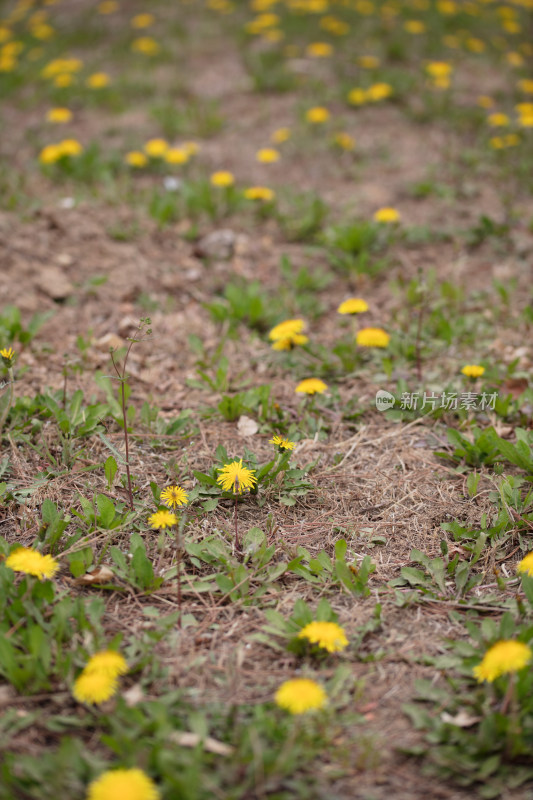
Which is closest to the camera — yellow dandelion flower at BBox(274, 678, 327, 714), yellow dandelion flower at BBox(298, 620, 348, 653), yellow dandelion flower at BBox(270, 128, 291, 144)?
yellow dandelion flower at BBox(274, 678, 327, 714)

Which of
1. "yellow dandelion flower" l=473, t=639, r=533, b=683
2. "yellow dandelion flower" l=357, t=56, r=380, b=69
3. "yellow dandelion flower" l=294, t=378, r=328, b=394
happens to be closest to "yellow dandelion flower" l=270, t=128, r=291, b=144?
"yellow dandelion flower" l=357, t=56, r=380, b=69

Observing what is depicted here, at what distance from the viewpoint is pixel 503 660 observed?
1586mm

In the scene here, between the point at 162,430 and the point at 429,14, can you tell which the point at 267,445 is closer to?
the point at 162,430

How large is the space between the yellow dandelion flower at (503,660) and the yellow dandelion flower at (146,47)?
22.6ft

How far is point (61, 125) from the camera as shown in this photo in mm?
5770

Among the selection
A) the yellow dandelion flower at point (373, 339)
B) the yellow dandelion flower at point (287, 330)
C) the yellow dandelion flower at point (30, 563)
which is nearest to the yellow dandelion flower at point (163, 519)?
the yellow dandelion flower at point (30, 563)

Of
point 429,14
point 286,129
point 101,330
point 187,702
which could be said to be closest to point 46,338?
point 101,330

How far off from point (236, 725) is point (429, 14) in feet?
27.3

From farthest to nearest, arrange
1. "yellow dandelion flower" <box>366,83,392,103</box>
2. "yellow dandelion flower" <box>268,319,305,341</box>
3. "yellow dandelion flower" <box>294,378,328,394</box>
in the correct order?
"yellow dandelion flower" <box>366,83,392,103</box>
"yellow dandelion flower" <box>268,319,305,341</box>
"yellow dandelion flower" <box>294,378,328,394</box>

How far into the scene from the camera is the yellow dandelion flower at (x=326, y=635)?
1.74m

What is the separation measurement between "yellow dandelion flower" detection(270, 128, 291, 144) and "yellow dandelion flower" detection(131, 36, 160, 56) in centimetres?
216

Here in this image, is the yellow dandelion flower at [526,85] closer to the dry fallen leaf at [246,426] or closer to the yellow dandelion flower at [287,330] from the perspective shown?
the yellow dandelion flower at [287,330]

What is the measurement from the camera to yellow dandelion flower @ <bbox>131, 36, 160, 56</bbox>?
6656mm

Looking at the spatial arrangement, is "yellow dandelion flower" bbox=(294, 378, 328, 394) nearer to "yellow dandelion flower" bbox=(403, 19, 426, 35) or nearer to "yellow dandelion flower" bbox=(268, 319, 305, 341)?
"yellow dandelion flower" bbox=(268, 319, 305, 341)
